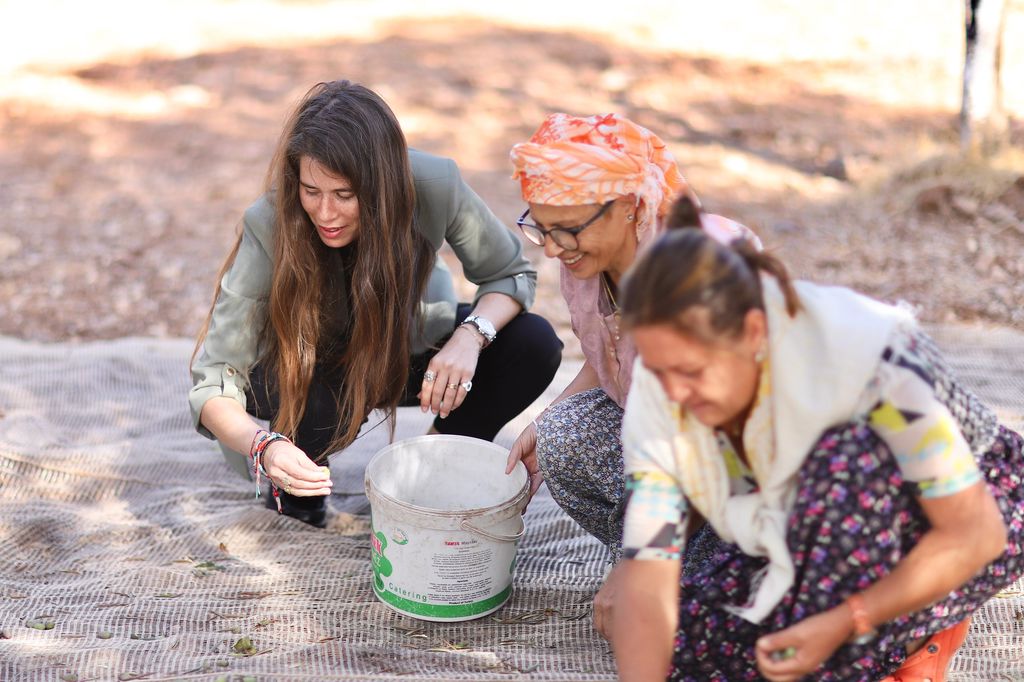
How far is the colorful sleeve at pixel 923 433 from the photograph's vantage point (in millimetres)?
1417

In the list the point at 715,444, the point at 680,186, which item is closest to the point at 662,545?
the point at 715,444

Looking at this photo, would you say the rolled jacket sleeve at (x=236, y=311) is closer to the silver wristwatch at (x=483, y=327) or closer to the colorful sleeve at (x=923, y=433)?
the silver wristwatch at (x=483, y=327)

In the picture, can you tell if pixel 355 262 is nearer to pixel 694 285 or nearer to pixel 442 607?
pixel 442 607

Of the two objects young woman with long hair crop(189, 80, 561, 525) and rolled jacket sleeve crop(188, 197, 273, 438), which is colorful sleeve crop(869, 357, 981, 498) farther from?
rolled jacket sleeve crop(188, 197, 273, 438)

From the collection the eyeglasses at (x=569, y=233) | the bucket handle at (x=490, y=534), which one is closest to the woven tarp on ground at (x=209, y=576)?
the bucket handle at (x=490, y=534)

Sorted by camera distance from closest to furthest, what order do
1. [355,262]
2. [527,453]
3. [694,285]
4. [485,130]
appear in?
1. [694,285]
2. [527,453]
3. [355,262]
4. [485,130]

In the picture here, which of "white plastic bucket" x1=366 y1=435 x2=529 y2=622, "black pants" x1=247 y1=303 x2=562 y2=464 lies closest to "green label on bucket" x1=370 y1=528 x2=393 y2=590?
"white plastic bucket" x1=366 y1=435 x2=529 y2=622

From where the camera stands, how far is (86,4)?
8.82 m

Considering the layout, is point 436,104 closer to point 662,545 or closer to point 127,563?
point 127,563

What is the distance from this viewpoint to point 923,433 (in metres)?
1.42

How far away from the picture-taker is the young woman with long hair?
2.18 metres

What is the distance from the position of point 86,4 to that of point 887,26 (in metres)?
6.19

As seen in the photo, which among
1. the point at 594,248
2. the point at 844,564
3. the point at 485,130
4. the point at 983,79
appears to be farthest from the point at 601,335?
the point at 485,130

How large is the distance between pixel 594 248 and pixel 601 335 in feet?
0.85
